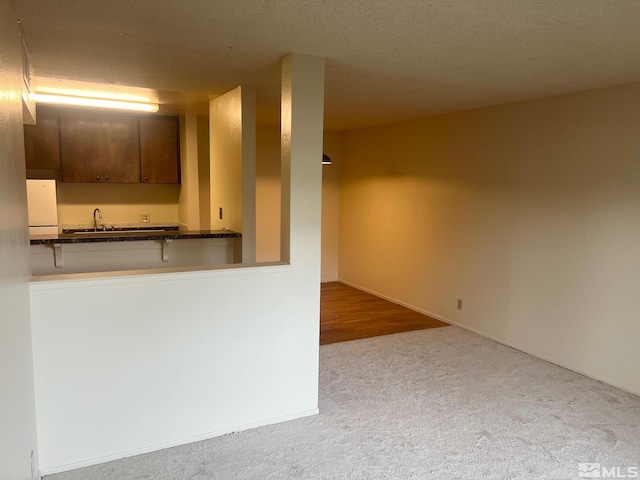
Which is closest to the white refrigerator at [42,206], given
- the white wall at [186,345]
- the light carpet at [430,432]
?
the white wall at [186,345]

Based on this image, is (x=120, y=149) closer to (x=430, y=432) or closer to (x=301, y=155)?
(x=301, y=155)

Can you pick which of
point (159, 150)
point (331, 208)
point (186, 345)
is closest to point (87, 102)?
point (159, 150)

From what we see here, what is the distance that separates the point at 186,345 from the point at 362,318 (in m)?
3.00

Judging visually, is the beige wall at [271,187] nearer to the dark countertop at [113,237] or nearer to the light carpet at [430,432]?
the dark countertop at [113,237]

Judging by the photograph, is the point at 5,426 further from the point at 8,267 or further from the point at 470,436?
the point at 470,436

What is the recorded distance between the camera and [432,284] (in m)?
5.34

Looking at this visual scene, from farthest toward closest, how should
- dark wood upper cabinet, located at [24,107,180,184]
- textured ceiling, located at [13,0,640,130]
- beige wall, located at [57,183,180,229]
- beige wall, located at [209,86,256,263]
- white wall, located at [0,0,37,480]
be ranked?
beige wall, located at [57,183,180,229]
dark wood upper cabinet, located at [24,107,180,184]
beige wall, located at [209,86,256,263]
textured ceiling, located at [13,0,640,130]
white wall, located at [0,0,37,480]

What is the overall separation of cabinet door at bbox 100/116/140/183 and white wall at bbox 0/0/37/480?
11.0 feet

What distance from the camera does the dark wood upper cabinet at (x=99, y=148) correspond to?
532 centimetres

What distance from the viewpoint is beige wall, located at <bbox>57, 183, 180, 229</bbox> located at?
5645mm

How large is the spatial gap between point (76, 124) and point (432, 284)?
185 inches

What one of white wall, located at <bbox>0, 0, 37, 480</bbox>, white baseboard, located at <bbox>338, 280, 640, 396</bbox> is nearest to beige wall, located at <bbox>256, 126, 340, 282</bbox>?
white baseboard, located at <bbox>338, 280, 640, 396</bbox>

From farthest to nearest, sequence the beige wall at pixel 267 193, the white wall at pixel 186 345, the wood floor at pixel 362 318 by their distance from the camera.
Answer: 1. the beige wall at pixel 267 193
2. the wood floor at pixel 362 318
3. the white wall at pixel 186 345

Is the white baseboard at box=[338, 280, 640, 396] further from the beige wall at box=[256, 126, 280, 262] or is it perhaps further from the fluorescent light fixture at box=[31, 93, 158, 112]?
the fluorescent light fixture at box=[31, 93, 158, 112]
